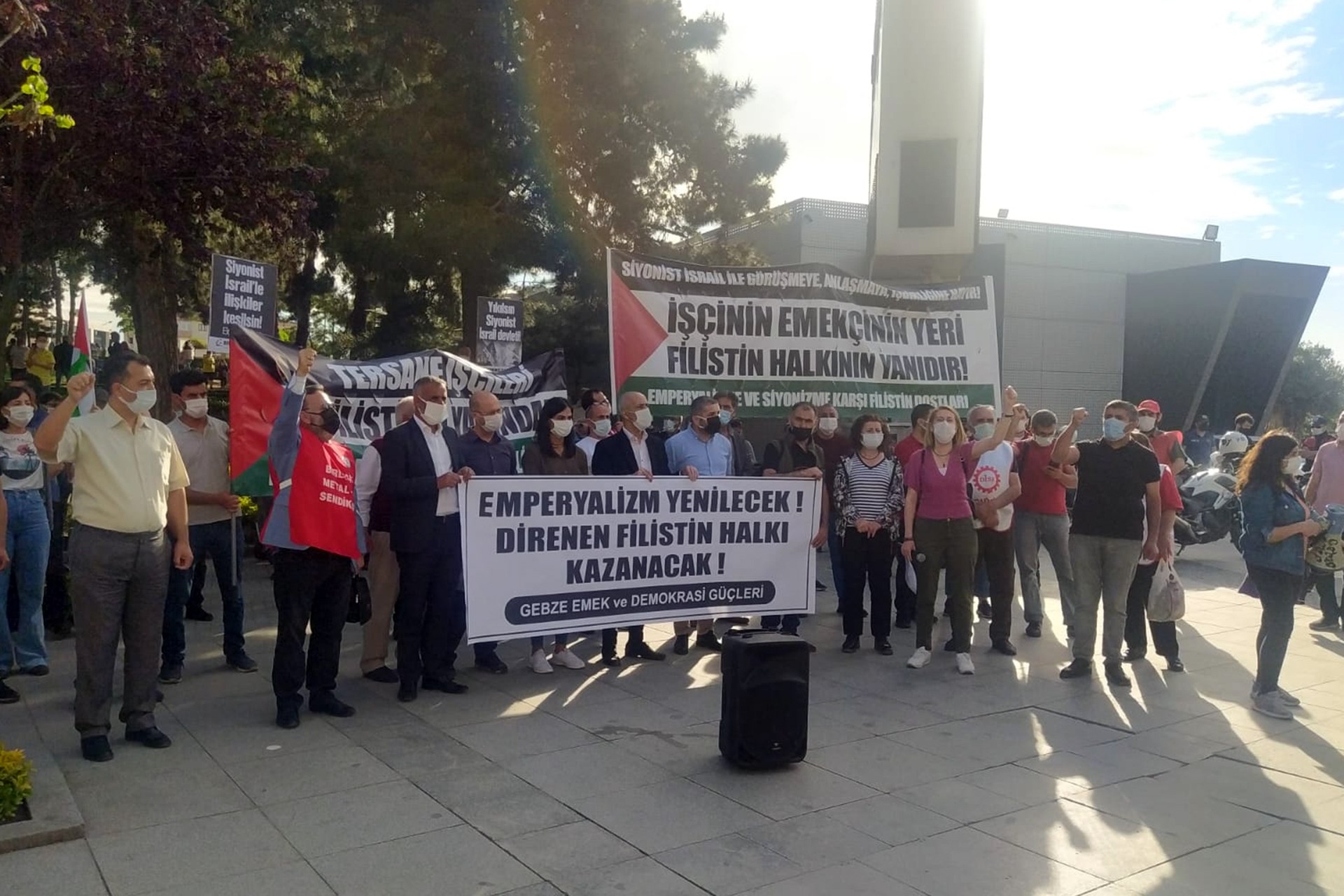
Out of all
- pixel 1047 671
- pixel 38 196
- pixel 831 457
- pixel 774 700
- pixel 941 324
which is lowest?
pixel 1047 671

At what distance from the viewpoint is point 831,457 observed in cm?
970

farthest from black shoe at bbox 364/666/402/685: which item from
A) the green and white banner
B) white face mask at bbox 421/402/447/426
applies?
the green and white banner

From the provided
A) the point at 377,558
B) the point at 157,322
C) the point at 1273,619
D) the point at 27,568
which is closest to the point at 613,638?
the point at 377,558

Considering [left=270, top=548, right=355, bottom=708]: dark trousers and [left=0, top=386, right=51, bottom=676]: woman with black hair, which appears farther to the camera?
[left=0, top=386, right=51, bottom=676]: woman with black hair

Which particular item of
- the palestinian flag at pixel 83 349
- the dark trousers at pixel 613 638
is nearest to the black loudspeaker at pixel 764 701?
the dark trousers at pixel 613 638

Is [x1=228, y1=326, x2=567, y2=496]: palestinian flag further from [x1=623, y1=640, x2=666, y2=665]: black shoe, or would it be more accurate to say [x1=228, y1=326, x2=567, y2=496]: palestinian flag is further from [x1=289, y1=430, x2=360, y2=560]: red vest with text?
[x1=623, y1=640, x2=666, y2=665]: black shoe

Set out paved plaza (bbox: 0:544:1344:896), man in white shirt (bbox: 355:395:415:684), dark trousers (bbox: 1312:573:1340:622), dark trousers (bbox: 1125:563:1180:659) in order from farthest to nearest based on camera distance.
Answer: dark trousers (bbox: 1312:573:1340:622) → dark trousers (bbox: 1125:563:1180:659) → man in white shirt (bbox: 355:395:415:684) → paved plaza (bbox: 0:544:1344:896)

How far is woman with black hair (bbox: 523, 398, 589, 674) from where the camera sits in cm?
743

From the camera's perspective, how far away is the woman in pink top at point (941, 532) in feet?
25.2

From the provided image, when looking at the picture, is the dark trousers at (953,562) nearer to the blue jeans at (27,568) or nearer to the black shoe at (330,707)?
the black shoe at (330,707)

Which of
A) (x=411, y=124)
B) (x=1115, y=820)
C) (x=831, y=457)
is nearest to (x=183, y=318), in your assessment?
(x=411, y=124)

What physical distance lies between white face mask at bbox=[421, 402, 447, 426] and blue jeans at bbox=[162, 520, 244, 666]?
170 centimetres

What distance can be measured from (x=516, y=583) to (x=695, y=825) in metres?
2.64

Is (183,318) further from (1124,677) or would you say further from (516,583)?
(1124,677)
